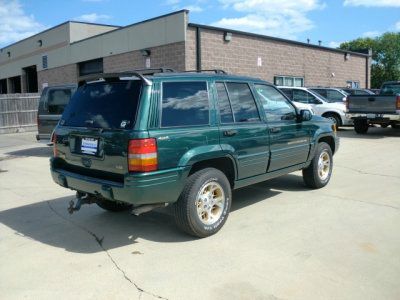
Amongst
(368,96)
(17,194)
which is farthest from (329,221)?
(368,96)

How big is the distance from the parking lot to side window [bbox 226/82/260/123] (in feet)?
4.30

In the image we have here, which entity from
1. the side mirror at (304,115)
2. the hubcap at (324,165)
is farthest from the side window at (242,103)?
the hubcap at (324,165)

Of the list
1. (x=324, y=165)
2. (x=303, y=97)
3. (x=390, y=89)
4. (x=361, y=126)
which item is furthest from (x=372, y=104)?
(x=324, y=165)

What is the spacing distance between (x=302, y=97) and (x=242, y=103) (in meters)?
12.3

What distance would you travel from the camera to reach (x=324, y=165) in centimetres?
739

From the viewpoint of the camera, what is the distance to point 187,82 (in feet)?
16.5

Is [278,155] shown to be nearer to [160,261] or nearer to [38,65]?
[160,261]

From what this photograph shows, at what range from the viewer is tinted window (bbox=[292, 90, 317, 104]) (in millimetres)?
17250

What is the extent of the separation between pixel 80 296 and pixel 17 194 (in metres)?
4.31

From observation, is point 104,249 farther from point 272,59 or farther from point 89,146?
point 272,59

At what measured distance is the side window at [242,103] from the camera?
5.52m

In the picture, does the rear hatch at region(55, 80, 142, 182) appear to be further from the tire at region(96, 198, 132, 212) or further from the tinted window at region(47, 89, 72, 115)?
the tinted window at region(47, 89, 72, 115)

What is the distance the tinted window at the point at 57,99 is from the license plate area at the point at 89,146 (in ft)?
23.7

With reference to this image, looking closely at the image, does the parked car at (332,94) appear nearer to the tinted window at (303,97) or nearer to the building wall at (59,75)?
the tinted window at (303,97)
